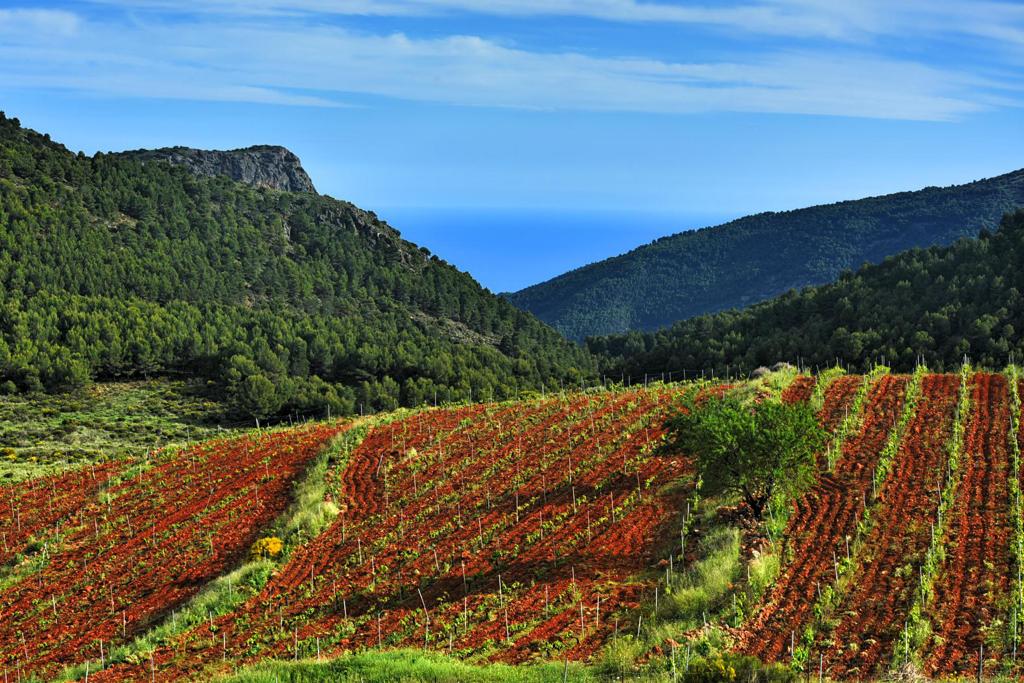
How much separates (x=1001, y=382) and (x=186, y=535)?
3592 centimetres

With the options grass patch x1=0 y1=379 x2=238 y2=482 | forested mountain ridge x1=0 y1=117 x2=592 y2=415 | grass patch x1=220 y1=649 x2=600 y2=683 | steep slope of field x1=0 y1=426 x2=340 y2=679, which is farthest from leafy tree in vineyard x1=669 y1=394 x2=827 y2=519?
forested mountain ridge x1=0 y1=117 x2=592 y2=415

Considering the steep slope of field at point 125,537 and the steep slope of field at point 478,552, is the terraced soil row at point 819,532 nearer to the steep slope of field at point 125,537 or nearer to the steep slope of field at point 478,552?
the steep slope of field at point 478,552

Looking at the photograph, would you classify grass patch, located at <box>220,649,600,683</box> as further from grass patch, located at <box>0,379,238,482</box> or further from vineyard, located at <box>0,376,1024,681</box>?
grass patch, located at <box>0,379,238,482</box>

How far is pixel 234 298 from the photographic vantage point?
429 feet

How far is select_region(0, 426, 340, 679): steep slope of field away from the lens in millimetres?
30562

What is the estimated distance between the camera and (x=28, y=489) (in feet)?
153

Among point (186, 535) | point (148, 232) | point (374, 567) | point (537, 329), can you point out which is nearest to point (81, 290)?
point (148, 232)

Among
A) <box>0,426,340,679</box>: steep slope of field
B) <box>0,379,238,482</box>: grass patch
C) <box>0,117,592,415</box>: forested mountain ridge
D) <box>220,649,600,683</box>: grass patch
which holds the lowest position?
<box>220,649,600,683</box>: grass patch

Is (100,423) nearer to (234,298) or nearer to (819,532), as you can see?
(234,298)

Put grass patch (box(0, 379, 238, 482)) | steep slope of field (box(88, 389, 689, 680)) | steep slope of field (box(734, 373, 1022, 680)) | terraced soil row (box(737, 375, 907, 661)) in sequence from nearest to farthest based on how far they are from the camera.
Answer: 1. steep slope of field (box(734, 373, 1022, 680))
2. terraced soil row (box(737, 375, 907, 661))
3. steep slope of field (box(88, 389, 689, 680))
4. grass patch (box(0, 379, 238, 482))

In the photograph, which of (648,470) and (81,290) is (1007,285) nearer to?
(648,470)

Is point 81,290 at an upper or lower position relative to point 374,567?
upper

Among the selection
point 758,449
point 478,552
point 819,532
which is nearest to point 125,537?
point 478,552

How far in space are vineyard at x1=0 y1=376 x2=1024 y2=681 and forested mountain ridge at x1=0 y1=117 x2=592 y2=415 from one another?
167 ft
